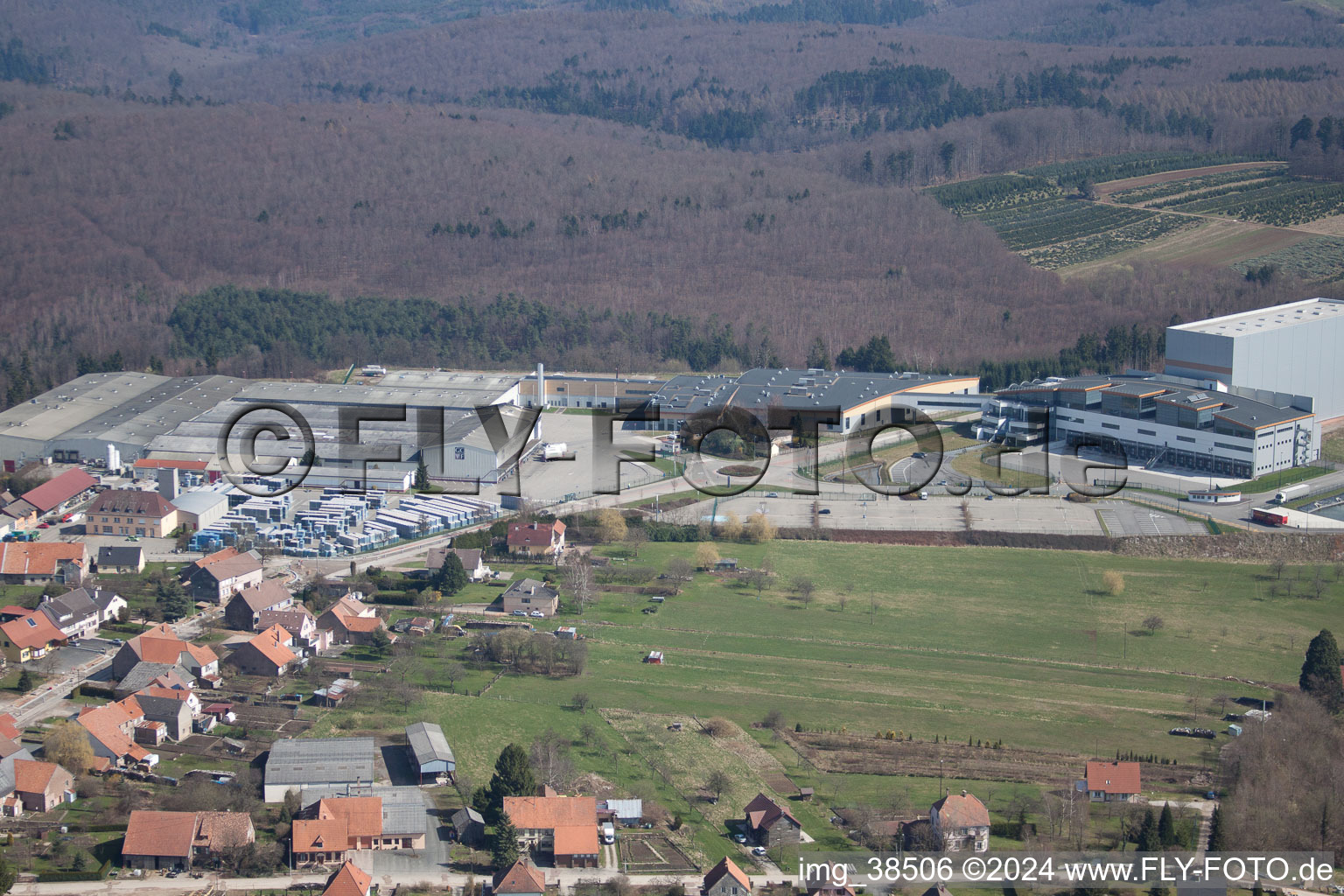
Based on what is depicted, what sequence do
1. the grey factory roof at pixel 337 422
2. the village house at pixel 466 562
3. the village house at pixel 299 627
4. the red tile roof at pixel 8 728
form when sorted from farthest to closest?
the grey factory roof at pixel 337 422 → the village house at pixel 466 562 → the village house at pixel 299 627 → the red tile roof at pixel 8 728

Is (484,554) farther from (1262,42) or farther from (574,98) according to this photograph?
(1262,42)

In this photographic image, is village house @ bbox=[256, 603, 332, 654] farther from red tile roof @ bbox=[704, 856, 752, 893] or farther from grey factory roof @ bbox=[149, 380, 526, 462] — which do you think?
red tile roof @ bbox=[704, 856, 752, 893]

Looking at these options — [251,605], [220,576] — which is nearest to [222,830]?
[251,605]

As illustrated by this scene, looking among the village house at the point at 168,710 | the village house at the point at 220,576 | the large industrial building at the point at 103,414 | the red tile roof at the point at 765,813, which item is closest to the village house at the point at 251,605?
the village house at the point at 220,576

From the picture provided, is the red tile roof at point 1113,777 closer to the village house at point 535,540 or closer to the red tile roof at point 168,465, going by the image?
the village house at point 535,540

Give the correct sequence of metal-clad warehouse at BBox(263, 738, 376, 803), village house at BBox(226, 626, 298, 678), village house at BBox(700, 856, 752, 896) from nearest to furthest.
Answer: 1. village house at BBox(700, 856, 752, 896)
2. metal-clad warehouse at BBox(263, 738, 376, 803)
3. village house at BBox(226, 626, 298, 678)

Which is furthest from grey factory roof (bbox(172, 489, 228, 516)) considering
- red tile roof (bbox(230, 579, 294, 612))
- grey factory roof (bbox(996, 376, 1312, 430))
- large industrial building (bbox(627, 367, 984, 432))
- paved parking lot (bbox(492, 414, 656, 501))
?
grey factory roof (bbox(996, 376, 1312, 430))
